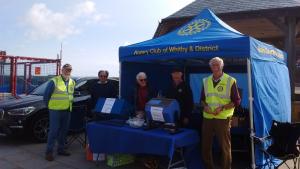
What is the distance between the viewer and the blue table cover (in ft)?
14.2

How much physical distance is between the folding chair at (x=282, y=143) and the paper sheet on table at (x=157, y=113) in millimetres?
1351

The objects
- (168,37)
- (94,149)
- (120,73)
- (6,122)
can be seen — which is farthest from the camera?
(6,122)

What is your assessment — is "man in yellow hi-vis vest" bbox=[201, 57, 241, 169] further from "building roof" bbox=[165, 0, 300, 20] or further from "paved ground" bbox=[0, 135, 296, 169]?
"building roof" bbox=[165, 0, 300, 20]

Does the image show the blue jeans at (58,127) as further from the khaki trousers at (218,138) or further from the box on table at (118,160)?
the khaki trousers at (218,138)

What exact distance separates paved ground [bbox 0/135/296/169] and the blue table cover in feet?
2.03

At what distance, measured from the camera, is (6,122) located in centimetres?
691

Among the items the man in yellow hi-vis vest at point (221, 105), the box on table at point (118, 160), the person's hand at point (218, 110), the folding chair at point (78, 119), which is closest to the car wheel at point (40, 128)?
the folding chair at point (78, 119)

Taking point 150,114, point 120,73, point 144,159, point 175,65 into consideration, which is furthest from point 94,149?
point 175,65

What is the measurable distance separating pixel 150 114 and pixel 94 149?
120 centimetres

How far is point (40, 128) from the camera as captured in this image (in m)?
7.27

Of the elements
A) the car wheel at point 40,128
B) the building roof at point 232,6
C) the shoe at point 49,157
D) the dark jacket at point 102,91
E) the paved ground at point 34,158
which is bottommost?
the paved ground at point 34,158

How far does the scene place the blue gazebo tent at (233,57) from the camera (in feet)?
15.7

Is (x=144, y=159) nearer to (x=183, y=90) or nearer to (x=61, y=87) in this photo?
(x=183, y=90)

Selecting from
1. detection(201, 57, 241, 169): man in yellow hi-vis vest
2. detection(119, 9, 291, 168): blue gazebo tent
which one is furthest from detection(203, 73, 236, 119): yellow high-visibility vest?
detection(119, 9, 291, 168): blue gazebo tent
